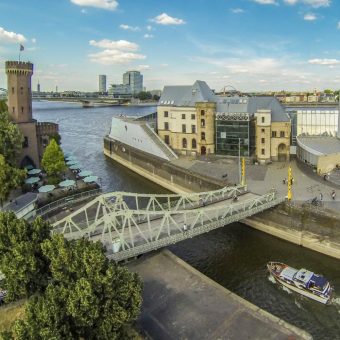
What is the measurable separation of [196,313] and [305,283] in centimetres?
1122

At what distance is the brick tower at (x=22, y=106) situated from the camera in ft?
207

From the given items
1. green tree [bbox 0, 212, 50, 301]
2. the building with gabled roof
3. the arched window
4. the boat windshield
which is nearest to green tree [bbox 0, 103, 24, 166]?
green tree [bbox 0, 212, 50, 301]

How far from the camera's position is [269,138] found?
2569 inches

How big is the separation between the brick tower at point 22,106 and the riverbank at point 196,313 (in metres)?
39.1

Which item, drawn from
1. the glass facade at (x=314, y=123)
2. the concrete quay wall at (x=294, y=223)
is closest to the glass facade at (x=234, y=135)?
the glass facade at (x=314, y=123)

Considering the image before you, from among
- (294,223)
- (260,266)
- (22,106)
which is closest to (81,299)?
(260,266)

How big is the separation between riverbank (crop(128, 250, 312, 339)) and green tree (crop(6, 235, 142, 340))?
3.93 metres

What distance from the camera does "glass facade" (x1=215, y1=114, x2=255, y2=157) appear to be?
220 ft

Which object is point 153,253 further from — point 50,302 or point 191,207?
point 50,302

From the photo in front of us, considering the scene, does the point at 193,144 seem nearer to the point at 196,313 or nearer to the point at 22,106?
the point at 22,106

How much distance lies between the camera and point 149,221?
34.8m

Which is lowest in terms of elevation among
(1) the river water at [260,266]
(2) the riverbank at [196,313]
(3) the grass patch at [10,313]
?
(1) the river water at [260,266]

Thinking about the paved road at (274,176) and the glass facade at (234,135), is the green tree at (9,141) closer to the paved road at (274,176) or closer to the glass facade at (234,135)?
the paved road at (274,176)

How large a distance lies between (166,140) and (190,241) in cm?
3771
